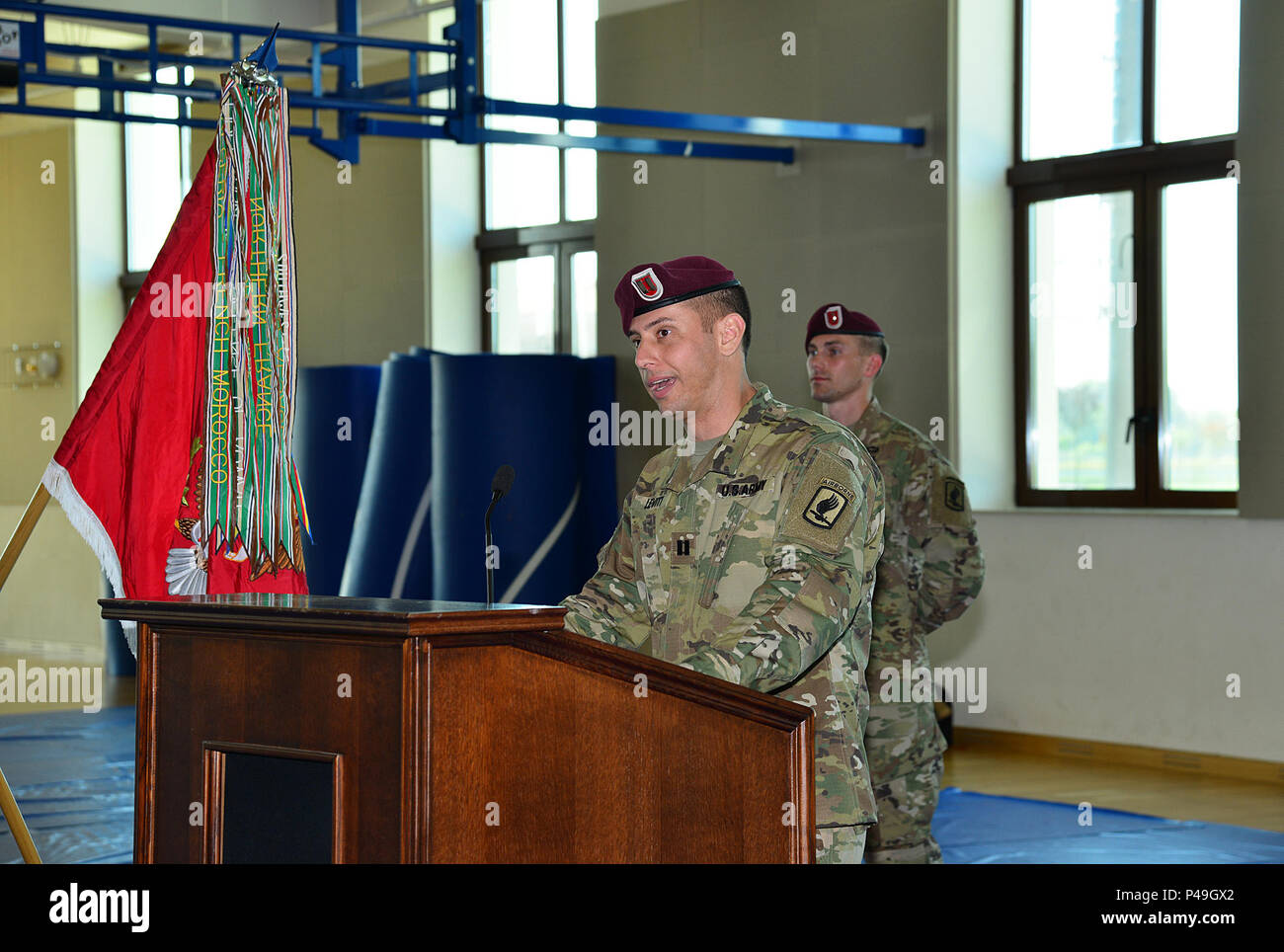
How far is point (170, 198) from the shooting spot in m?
12.4

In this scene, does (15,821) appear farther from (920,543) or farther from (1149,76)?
(1149,76)

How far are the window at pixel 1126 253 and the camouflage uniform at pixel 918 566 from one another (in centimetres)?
247

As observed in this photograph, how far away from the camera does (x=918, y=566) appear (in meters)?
4.11

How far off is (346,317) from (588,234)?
6.11 ft

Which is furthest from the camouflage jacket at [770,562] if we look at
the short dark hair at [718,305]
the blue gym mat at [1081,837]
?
the blue gym mat at [1081,837]

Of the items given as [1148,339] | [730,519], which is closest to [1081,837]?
[1148,339]

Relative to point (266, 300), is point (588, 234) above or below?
above

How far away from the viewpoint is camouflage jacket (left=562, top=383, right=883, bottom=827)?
1.90m

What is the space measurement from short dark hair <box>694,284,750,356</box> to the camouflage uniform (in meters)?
2.00

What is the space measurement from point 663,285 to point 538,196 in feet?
24.6

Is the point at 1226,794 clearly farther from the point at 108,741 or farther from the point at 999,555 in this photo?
the point at 108,741

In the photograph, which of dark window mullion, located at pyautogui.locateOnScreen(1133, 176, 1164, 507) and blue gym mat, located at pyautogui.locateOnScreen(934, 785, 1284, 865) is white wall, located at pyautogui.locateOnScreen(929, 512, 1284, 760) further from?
blue gym mat, located at pyautogui.locateOnScreen(934, 785, 1284, 865)

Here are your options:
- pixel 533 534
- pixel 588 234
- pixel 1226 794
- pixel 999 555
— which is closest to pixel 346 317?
pixel 588 234
